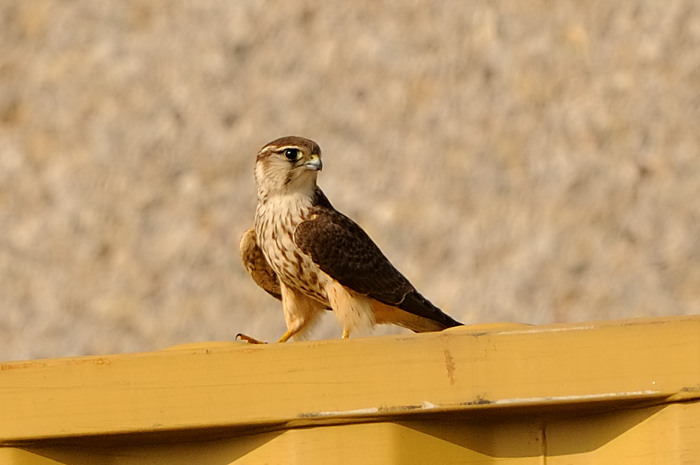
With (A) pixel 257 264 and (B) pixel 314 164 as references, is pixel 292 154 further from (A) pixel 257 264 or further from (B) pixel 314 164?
(A) pixel 257 264

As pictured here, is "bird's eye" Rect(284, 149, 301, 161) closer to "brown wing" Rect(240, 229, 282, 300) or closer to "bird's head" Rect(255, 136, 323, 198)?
"bird's head" Rect(255, 136, 323, 198)

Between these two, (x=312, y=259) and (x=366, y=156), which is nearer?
(x=312, y=259)

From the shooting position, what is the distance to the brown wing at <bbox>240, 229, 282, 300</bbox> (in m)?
2.86

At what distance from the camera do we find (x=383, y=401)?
1.27m

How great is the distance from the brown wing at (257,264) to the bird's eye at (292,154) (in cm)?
18

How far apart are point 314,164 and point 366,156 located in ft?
3.99

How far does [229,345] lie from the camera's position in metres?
1.38

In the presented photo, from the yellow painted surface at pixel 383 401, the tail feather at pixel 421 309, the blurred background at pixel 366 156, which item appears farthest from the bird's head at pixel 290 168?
the yellow painted surface at pixel 383 401

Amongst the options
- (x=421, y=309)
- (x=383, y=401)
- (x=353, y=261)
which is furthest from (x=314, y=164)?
(x=383, y=401)

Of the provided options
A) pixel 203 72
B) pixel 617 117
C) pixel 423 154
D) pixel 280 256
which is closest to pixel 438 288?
pixel 423 154

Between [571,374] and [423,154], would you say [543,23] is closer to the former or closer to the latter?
[423,154]

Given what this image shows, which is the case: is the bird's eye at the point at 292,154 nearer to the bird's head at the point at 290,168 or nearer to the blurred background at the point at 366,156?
the bird's head at the point at 290,168

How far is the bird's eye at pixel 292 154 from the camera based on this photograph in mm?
2834

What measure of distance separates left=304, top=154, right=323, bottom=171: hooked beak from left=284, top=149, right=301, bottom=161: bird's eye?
0.03 metres
